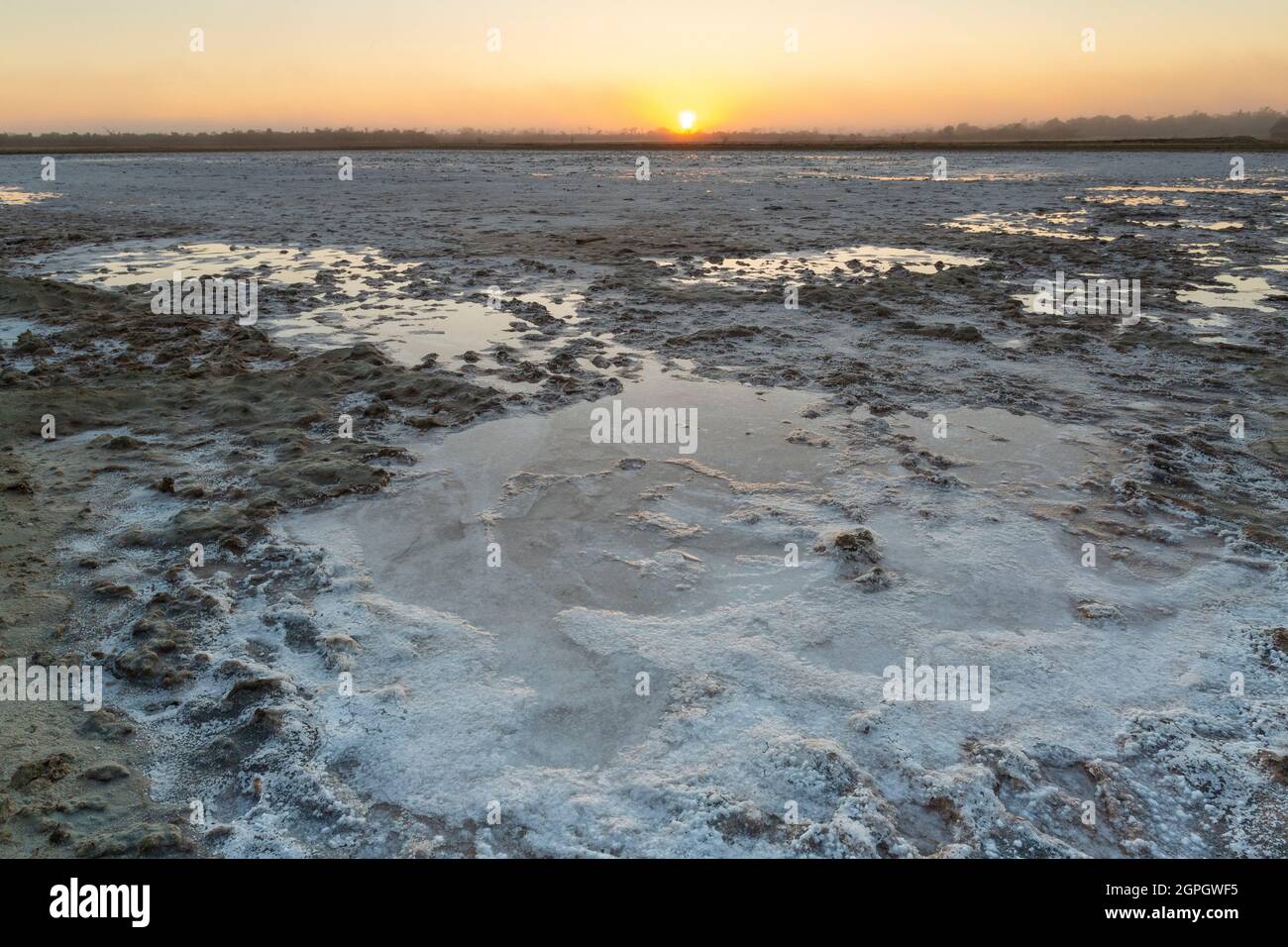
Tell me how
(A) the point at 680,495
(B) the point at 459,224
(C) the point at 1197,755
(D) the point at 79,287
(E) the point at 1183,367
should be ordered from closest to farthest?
1. (C) the point at 1197,755
2. (A) the point at 680,495
3. (E) the point at 1183,367
4. (D) the point at 79,287
5. (B) the point at 459,224

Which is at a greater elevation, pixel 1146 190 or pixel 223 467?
pixel 1146 190

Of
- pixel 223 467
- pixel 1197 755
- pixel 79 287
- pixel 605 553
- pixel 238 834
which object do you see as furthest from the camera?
pixel 79 287

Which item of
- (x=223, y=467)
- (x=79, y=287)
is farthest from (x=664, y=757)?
(x=79, y=287)

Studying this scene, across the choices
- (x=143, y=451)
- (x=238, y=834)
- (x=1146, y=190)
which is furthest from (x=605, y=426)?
(x=1146, y=190)

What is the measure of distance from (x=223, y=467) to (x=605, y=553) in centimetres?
268

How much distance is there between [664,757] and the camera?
8.91ft

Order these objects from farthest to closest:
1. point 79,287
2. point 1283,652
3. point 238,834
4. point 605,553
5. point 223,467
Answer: point 79,287 → point 223,467 → point 605,553 → point 1283,652 → point 238,834

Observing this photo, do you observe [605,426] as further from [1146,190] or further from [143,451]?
[1146,190]

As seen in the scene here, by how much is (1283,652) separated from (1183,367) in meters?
4.50

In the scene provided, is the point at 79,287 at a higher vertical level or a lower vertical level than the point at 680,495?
higher

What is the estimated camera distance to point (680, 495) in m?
4.64

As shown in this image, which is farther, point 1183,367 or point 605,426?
point 1183,367

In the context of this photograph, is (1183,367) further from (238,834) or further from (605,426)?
(238,834)
